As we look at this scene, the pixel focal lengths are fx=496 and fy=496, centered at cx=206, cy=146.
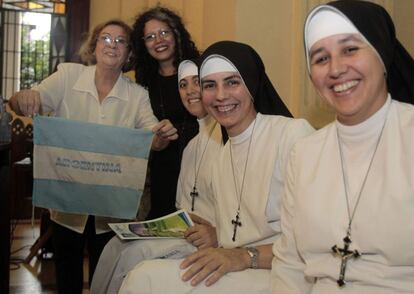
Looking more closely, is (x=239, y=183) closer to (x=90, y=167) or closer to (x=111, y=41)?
(x=90, y=167)

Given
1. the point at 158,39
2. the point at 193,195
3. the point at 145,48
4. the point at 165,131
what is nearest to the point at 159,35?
the point at 158,39

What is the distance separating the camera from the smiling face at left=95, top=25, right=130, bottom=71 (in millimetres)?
2875

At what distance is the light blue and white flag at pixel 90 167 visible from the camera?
8.89 feet

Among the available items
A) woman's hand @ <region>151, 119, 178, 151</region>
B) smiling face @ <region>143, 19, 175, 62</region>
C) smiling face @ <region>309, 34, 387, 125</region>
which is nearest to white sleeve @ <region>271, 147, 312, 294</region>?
smiling face @ <region>309, 34, 387, 125</region>

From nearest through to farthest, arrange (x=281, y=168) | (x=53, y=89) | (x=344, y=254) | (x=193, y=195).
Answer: (x=344, y=254) → (x=281, y=168) → (x=193, y=195) → (x=53, y=89)

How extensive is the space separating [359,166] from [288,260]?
1.41 feet

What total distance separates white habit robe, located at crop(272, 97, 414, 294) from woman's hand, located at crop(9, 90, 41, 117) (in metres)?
1.54

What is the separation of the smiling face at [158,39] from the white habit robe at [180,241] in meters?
0.56

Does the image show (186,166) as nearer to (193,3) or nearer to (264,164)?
(264,164)

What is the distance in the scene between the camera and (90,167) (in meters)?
2.76

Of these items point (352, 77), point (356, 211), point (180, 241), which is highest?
point (352, 77)

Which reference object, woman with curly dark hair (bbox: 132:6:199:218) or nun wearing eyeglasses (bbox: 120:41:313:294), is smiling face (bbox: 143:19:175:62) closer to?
woman with curly dark hair (bbox: 132:6:199:218)

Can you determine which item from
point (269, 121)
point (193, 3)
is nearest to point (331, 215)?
point (269, 121)

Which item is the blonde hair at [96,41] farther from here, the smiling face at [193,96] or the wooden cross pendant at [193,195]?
the wooden cross pendant at [193,195]
